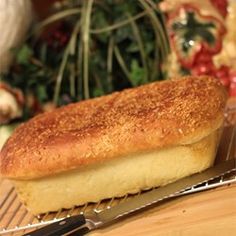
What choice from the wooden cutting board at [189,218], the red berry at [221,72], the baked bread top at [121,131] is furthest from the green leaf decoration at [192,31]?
the wooden cutting board at [189,218]

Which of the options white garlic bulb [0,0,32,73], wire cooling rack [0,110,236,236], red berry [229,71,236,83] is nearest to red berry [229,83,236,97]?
red berry [229,71,236,83]

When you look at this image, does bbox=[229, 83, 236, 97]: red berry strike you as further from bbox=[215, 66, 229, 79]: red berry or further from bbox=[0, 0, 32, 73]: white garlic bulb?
bbox=[0, 0, 32, 73]: white garlic bulb

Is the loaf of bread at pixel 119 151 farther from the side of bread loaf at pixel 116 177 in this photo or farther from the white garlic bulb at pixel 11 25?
the white garlic bulb at pixel 11 25

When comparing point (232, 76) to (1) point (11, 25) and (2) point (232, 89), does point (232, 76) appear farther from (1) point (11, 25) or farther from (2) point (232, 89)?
(1) point (11, 25)

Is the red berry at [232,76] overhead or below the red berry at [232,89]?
overhead

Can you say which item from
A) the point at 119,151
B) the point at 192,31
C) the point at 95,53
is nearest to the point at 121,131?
the point at 119,151

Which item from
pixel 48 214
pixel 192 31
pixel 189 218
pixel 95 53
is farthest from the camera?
pixel 95 53

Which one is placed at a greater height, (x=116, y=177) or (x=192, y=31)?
(x=192, y=31)
